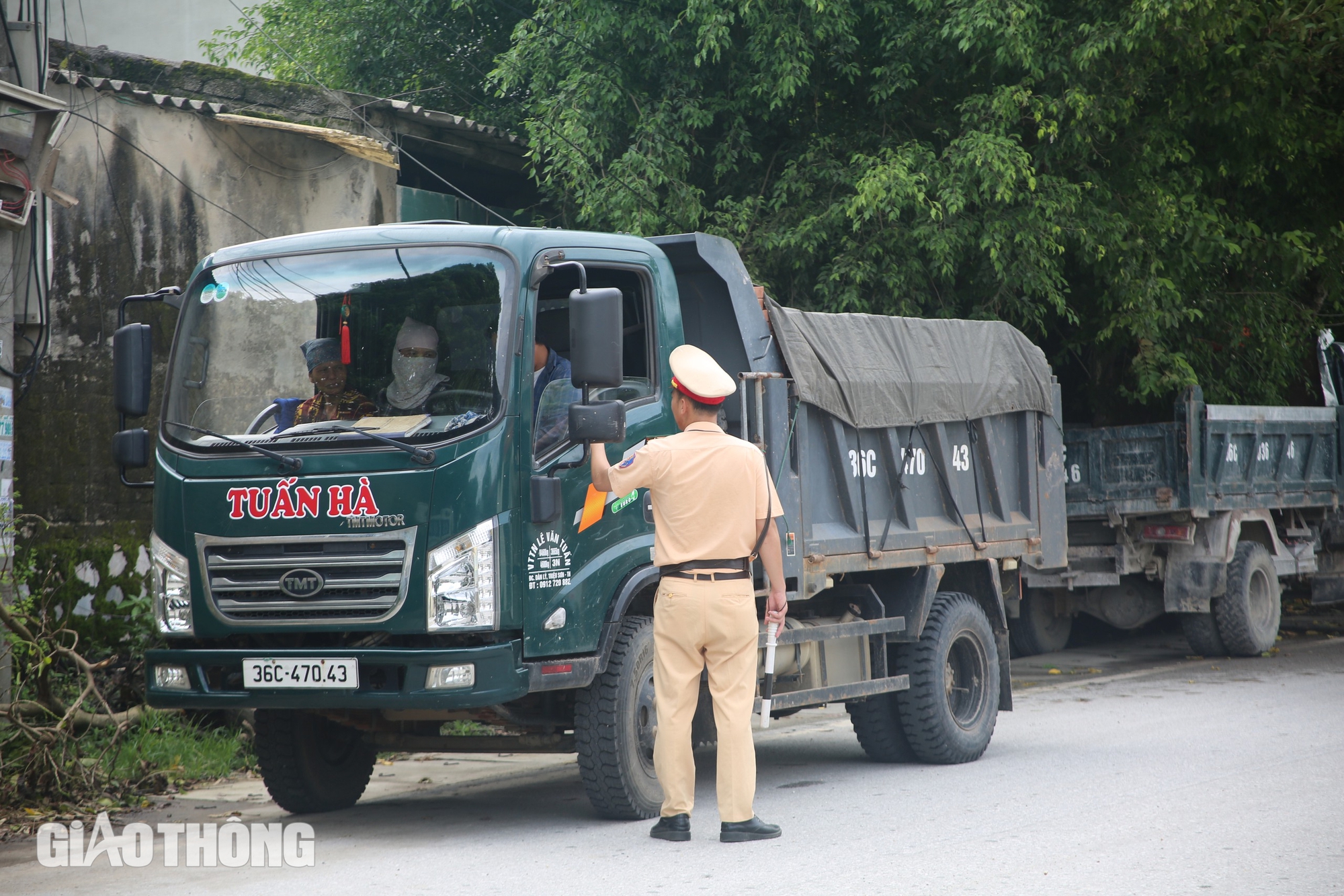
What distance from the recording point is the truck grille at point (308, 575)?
5594mm

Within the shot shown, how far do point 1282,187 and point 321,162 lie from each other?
9416 mm

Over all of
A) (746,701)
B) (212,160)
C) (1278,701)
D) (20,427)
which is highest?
(212,160)

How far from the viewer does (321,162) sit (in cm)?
1150

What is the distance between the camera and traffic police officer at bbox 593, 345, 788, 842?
223 inches

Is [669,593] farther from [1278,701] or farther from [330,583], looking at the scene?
[1278,701]

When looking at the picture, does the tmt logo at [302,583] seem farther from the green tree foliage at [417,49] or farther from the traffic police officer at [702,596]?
the green tree foliage at [417,49]

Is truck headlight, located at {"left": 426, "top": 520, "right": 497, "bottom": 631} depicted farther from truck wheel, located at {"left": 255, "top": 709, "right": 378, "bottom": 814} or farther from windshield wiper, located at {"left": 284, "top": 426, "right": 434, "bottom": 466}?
truck wheel, located at {"left": 255, "top": 709, "right": 378, "bottom": 814}

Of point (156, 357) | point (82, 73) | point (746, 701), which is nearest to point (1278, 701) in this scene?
point (746, 701)

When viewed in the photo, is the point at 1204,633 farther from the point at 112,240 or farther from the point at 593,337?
the point at 112,240

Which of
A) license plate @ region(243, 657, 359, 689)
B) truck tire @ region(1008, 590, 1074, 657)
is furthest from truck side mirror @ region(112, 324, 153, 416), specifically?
truck tire @ region(1008, 590, 1074, 657)

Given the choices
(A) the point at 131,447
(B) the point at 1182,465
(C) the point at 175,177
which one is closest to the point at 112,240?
(C) the point at 175,177

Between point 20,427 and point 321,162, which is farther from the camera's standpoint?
point 321,162

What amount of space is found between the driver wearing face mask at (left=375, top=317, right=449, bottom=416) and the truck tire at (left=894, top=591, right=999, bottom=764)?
3297mm

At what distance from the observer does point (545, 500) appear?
5.75 m
